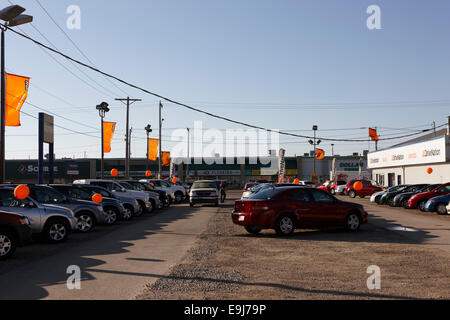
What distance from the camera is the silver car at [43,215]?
45.5 feet

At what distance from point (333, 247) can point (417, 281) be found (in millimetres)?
4620

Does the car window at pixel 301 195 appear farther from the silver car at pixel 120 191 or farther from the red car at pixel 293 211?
the silver car at pixel 120 191

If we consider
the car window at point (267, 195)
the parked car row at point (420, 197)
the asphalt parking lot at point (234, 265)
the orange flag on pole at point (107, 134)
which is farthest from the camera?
the orange flag on pole at point (107, 134)

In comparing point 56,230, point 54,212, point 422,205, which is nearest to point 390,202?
point 422,205

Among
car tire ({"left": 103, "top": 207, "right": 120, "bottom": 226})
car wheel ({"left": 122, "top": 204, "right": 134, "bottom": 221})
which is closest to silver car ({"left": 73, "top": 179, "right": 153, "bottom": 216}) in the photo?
car wheel ({"left": 122, "top": 204, "right": 134, "bottom": 221})

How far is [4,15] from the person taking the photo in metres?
18.3

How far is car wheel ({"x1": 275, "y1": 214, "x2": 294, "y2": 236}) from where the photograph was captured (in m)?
15.5

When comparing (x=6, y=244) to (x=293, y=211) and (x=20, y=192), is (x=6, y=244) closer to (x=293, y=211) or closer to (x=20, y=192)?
(x=20, y=192)

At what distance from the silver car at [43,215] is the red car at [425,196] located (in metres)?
19.8

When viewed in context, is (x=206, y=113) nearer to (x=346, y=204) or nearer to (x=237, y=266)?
(x=346, y=204)

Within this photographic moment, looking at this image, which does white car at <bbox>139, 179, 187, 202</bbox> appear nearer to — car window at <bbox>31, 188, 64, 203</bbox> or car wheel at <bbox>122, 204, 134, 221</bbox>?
car wheel at <bbox>122, 204, 134, 221</bbox>

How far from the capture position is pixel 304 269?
969 cm

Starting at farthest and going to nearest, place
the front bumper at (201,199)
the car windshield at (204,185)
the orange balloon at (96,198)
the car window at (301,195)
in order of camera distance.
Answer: the car windshield at (204,185) → the front bumper at (201,199) → the orange balloon at (96,198) → the car window at (301,195)

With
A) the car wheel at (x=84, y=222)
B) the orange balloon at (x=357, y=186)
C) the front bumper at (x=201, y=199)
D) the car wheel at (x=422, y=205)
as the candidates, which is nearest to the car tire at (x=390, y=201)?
the car wheel at (x=422, y=205)
